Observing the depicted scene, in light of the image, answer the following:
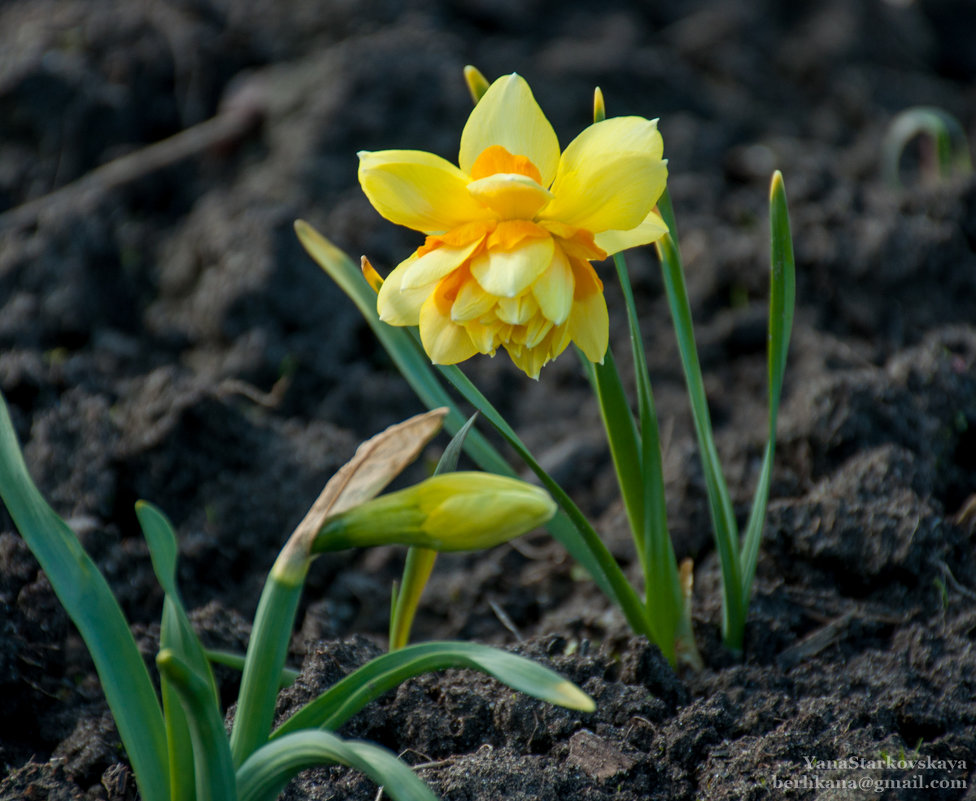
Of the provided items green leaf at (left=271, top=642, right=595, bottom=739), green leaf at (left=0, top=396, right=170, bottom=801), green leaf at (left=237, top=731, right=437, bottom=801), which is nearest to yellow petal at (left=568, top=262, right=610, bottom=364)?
green leaf at (left=271, top=642, right=595, bottom=739)

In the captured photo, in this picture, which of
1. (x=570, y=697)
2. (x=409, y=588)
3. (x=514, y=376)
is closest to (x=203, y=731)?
(x=570, y=697)

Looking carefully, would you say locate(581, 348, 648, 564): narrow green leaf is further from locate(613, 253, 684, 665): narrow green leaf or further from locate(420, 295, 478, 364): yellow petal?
locate(420, 295, 478, 364): yellow petal

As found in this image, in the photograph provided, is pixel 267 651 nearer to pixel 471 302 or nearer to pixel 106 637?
pixel 106 637

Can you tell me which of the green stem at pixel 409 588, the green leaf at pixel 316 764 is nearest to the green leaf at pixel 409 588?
the green stem at pixel 409 588

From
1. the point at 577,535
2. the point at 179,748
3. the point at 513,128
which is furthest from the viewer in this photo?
the point at 577,535

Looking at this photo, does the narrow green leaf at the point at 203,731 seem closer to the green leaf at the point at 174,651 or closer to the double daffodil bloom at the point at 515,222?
the green leaf at the point at 174,651

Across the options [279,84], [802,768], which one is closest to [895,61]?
[279,84]
